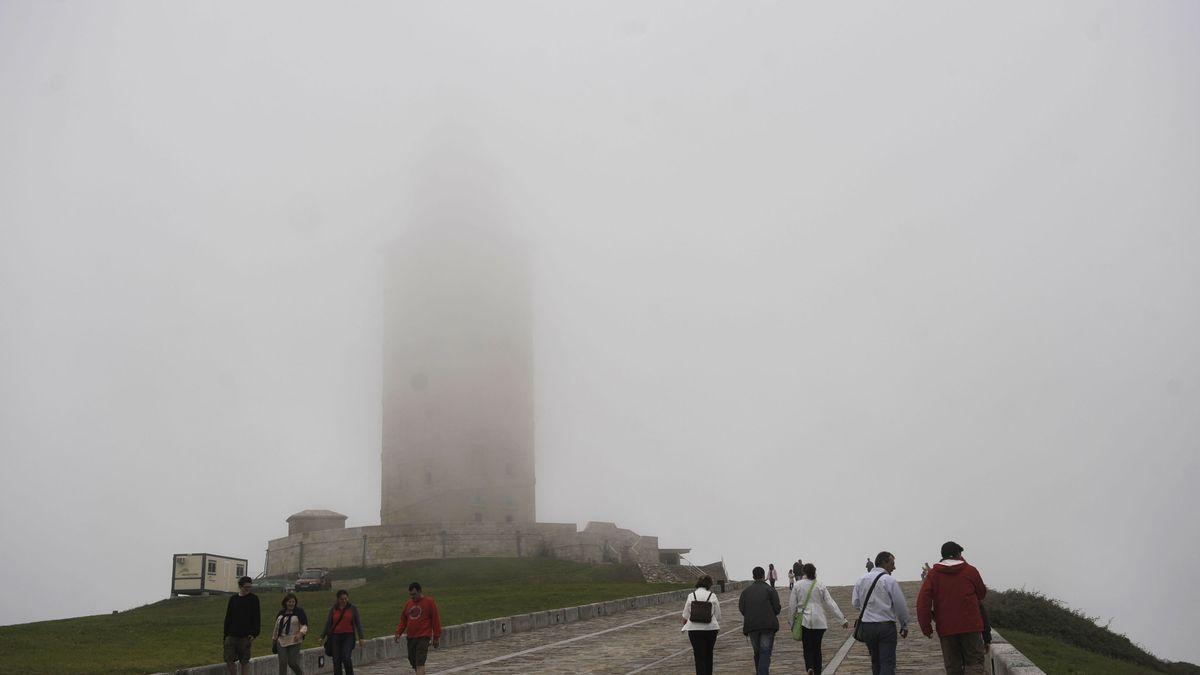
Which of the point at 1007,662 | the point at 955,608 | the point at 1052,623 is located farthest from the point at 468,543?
the point at 955,608

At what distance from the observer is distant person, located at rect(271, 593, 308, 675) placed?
15.5 meters

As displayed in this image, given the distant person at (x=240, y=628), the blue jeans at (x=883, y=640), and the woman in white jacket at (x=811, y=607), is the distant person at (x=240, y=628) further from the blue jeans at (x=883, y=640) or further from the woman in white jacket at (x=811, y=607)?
the blue jeans at (x=883, y=640)

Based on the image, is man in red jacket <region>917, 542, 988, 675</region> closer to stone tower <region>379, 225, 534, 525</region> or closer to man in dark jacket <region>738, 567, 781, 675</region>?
man in dark jacket <region>738, 567, 781, 675</region>

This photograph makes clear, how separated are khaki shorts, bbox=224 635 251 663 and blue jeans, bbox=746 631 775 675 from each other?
23.4 ft

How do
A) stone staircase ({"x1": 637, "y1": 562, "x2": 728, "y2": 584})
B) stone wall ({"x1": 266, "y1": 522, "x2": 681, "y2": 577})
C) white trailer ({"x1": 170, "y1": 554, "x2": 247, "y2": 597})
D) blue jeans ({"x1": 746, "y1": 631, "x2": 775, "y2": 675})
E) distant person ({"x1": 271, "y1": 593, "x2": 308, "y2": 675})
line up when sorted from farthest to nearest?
stone wall ({"x1": 266, "y1": 522, "x2": 681, "y2": 577})
stone staircase ({"x1": 637, "y1": 562, "x2": 728, "y2": 584})
white trailer ({"x1": 170, "y1": 554, "x2": 247, "y2": 597})
distant person ({"x1": 271, "y1": 593, "x2": 308, "y2": 675})
blue jeans ({"x1": 746, "y1": 631, "x2": 775, "y2": 675})

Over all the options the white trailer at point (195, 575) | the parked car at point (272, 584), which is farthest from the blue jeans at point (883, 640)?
the parked car at point (272, 584)

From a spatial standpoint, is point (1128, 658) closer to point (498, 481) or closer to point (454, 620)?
point (454, 620)

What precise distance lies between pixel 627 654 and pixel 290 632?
6.57 metres

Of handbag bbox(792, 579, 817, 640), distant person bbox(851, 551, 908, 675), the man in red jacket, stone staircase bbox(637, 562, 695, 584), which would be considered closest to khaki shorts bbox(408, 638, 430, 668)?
handbag bbox(792, 579, 817, 640)

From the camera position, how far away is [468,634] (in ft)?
76.7

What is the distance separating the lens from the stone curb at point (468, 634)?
→ 16.8 m

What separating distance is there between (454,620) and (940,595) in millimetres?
18300

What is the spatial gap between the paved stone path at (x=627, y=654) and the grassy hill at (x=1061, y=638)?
9.09 ft

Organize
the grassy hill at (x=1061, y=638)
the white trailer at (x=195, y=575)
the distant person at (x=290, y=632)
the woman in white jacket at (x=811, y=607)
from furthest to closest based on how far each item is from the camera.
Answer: the white trailer at (x=195, y=575)
the grassy hill at (x=1061, y=638)
the distant person at (x=290, y=632)
the woman in white jacket at (x=811, y=607)
